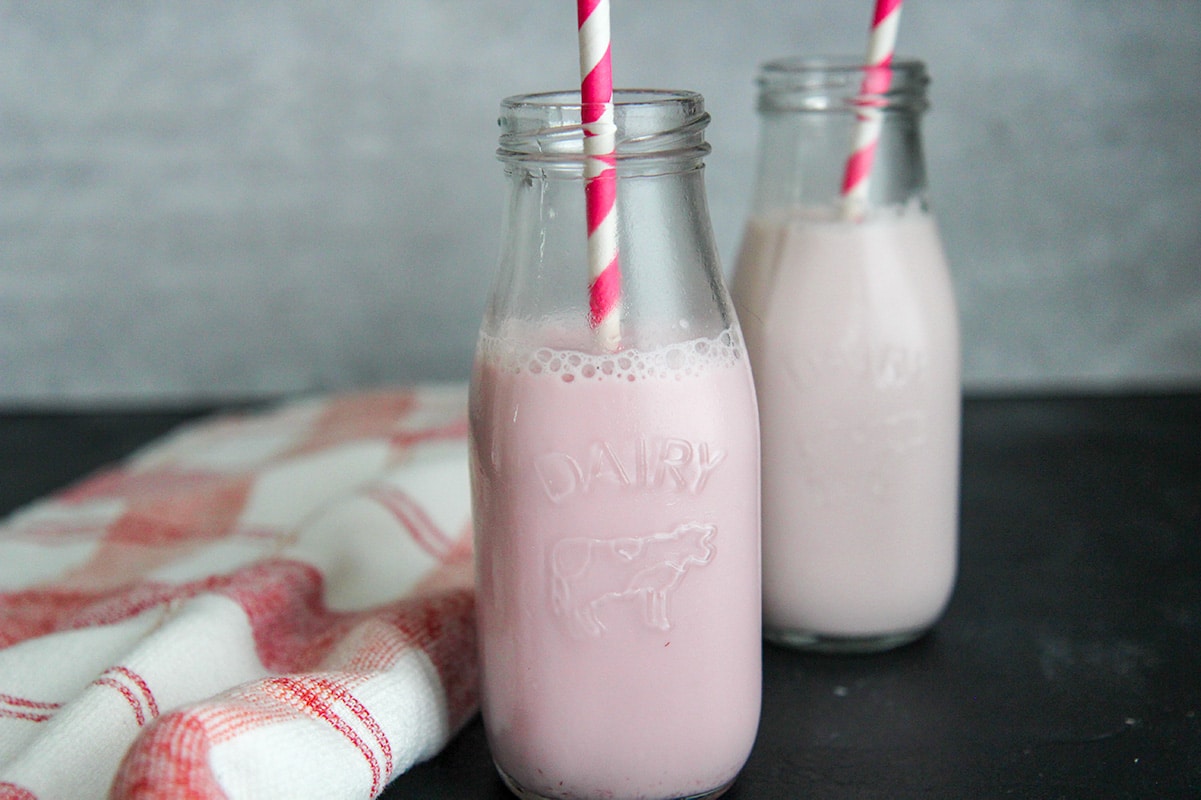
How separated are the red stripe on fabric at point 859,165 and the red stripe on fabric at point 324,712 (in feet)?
1.44

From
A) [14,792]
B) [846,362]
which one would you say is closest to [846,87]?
[846,362]

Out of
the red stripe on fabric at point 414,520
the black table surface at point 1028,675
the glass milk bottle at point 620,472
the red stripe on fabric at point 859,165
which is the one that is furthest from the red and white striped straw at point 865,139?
the red stripe on fabric at point 414,520

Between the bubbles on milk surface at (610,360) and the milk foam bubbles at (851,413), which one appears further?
the milk foam bubbles at (851,413)

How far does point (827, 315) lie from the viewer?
2.55ft

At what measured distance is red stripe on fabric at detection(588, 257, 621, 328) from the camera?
0.60m

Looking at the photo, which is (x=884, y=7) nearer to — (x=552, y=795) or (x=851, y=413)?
(x=851, y=413)

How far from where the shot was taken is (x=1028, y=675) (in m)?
0.79

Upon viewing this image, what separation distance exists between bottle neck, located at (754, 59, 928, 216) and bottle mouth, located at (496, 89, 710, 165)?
0.64 ft

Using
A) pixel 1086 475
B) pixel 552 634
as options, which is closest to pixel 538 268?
pixel 552 634

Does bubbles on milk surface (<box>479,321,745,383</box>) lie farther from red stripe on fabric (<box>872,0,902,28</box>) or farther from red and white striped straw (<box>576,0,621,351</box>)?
red stripe on fabric (<box>872,0,902,28</box>)

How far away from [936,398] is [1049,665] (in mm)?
186

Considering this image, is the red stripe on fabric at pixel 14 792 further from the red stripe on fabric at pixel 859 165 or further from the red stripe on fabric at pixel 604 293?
the red stripe on fabric at pixel 859 165

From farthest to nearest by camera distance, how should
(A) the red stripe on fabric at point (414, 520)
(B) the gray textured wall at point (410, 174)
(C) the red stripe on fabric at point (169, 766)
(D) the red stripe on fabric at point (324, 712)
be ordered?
(B) the gray textured wall at point (410, 174)
(A) the red stripe on fabric at point (414, 520)
(D) the red stripe on fabric at point (324, 712)
(C) the red stripe on fabric at point (169, 766)

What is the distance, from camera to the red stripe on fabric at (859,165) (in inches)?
30.8
